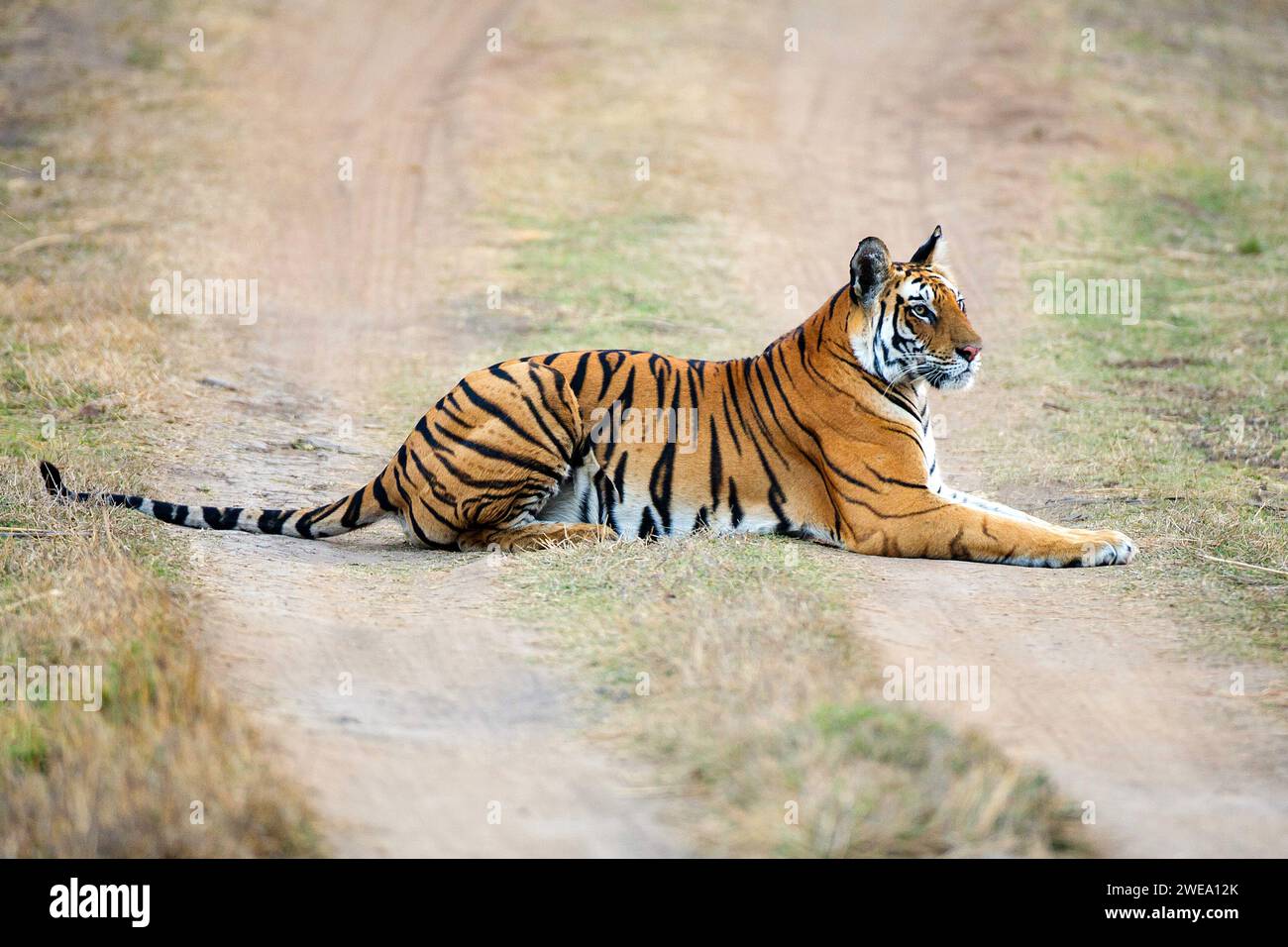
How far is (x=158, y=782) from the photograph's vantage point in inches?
166

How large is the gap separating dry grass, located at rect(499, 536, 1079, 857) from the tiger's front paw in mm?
1236

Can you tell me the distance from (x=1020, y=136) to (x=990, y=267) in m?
4.30

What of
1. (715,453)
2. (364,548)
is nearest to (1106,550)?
(715,453)

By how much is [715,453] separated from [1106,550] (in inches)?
78.5

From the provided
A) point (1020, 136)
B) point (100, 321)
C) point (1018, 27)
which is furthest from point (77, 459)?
point (1018, 27)

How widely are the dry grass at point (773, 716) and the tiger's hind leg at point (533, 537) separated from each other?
0.40 meters

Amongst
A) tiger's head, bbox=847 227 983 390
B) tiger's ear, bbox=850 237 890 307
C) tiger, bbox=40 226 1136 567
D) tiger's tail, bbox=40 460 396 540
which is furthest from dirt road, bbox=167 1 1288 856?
tiger's ear, bbox=850 237 890 307

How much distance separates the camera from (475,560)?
23.1 feet

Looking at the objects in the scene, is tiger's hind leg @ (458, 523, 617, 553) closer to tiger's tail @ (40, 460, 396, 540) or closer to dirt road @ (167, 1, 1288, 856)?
dirt road @ (167, 1, 1288, 856)

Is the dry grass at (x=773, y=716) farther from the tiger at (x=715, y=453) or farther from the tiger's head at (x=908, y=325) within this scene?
the tiger's head at (x=908, y=325)

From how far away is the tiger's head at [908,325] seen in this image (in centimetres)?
704

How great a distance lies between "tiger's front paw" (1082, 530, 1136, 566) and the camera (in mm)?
6883

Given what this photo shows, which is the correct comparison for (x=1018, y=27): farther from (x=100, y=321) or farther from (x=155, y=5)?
(x=100, y=321)
